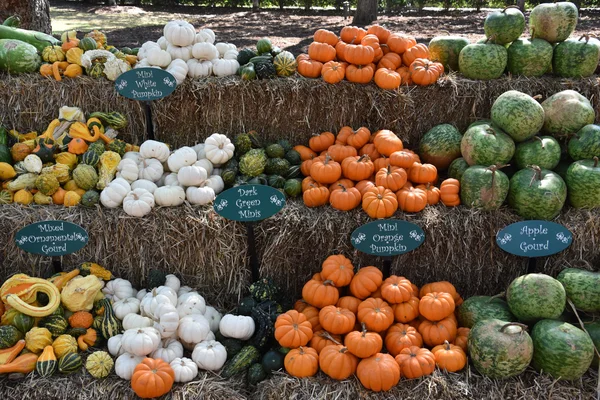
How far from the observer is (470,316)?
3004mm

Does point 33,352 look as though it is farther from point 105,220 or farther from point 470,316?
point 470,316

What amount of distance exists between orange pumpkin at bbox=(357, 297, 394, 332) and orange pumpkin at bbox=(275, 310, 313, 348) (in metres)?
0.33

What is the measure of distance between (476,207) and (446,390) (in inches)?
50.4

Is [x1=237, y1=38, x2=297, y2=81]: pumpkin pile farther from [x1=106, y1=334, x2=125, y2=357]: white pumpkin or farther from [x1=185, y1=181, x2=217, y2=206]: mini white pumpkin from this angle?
[x1=106, y1=334, x2=125, y2=357]: white pumpkin

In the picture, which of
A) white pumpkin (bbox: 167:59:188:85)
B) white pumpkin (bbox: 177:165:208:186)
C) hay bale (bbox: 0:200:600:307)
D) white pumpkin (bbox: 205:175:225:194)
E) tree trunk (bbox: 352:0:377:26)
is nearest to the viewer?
hay bale (bbox: 0:200:600:307)

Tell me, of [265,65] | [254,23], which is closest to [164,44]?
[265,65]

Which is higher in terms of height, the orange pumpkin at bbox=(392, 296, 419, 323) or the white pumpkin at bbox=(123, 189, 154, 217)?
the white pumpkin at bbox=(123, 189, 154, 217)

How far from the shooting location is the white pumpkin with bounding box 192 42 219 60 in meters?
3.89

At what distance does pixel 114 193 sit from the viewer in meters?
3.32

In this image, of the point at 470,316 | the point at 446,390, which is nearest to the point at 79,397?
the point at 446,390

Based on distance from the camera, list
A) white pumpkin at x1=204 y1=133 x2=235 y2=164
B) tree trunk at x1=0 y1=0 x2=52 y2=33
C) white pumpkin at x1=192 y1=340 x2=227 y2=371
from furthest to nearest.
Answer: tree trunk at x1=0 y1=0 x2=52 y2=33 < white pumpkin at x1=204 y1=133 x2=235 y2=164 < white pumpkin at x1=192 y1=340 x2=227 y2=371

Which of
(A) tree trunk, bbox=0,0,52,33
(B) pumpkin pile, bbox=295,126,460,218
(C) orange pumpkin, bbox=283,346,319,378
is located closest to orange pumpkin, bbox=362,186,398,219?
(B) pumpkin pile, bbox=295,126,460,218

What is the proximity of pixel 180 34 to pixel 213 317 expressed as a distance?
89.7 inches

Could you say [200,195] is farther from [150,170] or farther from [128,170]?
[128,170]
